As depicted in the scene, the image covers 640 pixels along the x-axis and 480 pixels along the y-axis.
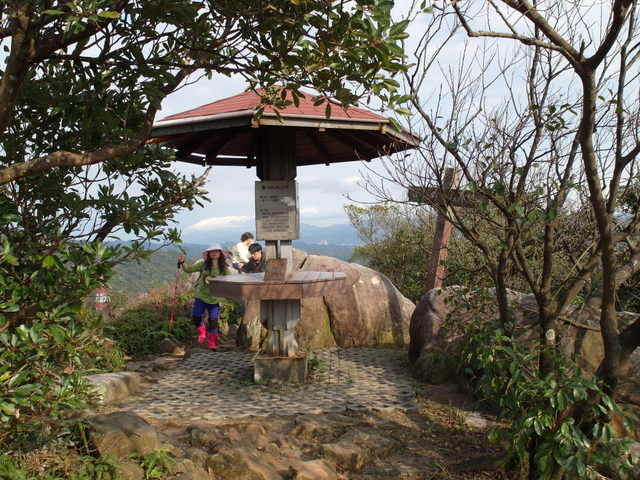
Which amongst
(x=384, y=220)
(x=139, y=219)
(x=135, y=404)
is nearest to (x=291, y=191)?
(x=135, y=404)

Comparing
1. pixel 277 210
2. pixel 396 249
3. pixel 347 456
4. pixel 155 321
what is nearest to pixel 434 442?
pixel 347 456

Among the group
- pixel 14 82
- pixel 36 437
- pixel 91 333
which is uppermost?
pixel 14 82

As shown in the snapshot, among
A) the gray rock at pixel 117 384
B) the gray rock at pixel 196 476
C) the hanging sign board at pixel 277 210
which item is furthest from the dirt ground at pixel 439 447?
the gray rock at pixel 117 384

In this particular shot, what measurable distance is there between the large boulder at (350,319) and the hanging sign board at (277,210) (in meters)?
2.79

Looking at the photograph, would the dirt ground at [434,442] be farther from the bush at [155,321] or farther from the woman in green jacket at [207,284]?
the bush at [155,321]

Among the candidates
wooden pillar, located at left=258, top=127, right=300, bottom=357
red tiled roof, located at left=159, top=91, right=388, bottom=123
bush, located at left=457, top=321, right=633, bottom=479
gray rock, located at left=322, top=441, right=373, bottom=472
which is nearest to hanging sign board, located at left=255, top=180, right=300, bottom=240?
wooden pillar, located at left=258, top=127, right=300, bottom=357

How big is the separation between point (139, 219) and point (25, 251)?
2.20ft

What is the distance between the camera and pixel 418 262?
1320 cm

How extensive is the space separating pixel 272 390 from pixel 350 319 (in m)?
3.16

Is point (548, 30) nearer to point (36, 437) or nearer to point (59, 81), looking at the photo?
point (59, 81)

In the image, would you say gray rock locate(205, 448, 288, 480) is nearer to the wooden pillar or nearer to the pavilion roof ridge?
the wooden pillar

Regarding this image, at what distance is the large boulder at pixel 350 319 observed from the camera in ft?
31.0

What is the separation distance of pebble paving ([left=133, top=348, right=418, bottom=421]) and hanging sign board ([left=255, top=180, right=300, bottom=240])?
5.90ft

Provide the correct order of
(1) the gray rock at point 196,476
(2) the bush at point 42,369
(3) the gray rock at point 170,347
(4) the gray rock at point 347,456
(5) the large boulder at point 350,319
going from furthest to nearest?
1. (5) the large boulder at point 350,319
2. (3) the gray rock at point 170,347
3. (4) the gray rock at point 347,456
4. (1) the gray rock at point 196,476
5. (2) the bush at point 42,369
